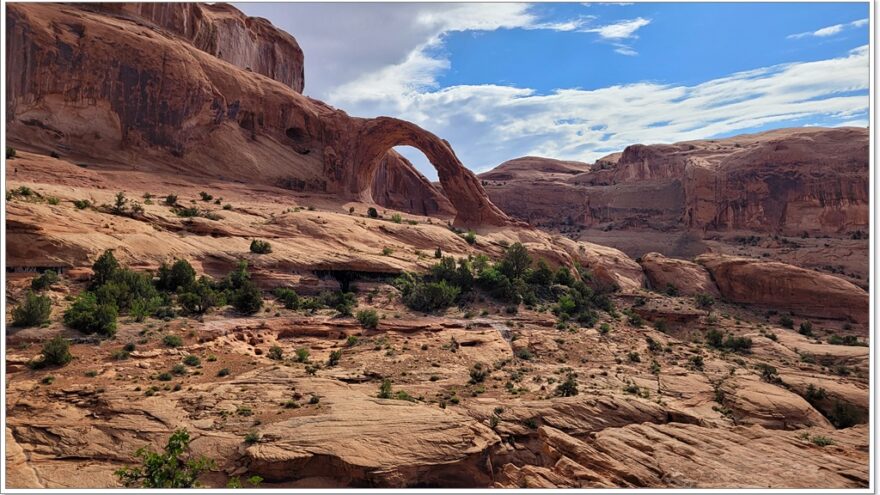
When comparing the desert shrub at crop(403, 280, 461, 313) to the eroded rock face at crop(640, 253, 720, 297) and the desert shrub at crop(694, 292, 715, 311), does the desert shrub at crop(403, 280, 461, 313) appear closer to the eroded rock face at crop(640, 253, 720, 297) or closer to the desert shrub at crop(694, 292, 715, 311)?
the desert shrub at crop(694, 292, 715, 311)

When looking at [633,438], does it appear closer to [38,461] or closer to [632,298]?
[38,461]

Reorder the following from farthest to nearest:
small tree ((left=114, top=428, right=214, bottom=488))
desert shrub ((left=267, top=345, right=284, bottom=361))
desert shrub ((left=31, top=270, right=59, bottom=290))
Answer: desert shrub ((left=31, top=270, right=59, bottom=290))
desert shrub ((left=267, top=345, right=284, bottom=361))
small tree ((left=114, top=428, right=214, bottom=488))

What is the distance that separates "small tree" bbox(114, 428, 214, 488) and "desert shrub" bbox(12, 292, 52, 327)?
919cm

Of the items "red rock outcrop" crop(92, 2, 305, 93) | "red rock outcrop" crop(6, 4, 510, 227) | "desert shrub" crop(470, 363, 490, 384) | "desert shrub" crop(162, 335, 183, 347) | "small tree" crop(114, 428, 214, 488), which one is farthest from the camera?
"red rock outcrop" crop(92, 2, 305, 93)

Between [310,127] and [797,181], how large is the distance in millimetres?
56403

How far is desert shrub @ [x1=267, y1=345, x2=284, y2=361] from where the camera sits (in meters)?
19.1

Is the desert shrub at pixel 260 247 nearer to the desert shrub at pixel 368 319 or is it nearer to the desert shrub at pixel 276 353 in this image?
the desert shrub at pixel 368 319

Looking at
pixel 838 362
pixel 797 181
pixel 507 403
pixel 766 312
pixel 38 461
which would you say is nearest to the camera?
pixel 38 461

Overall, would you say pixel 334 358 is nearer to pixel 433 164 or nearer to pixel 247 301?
pixel 247 301

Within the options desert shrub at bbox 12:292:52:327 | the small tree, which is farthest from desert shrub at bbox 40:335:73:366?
the small tree

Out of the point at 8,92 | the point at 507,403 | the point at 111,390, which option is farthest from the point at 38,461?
the point at 8,92

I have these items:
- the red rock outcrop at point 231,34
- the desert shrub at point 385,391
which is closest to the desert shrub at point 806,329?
the desert shrub at point 385,391

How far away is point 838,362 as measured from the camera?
26375mm

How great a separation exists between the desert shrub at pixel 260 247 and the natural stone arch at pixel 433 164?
69.4 ft
